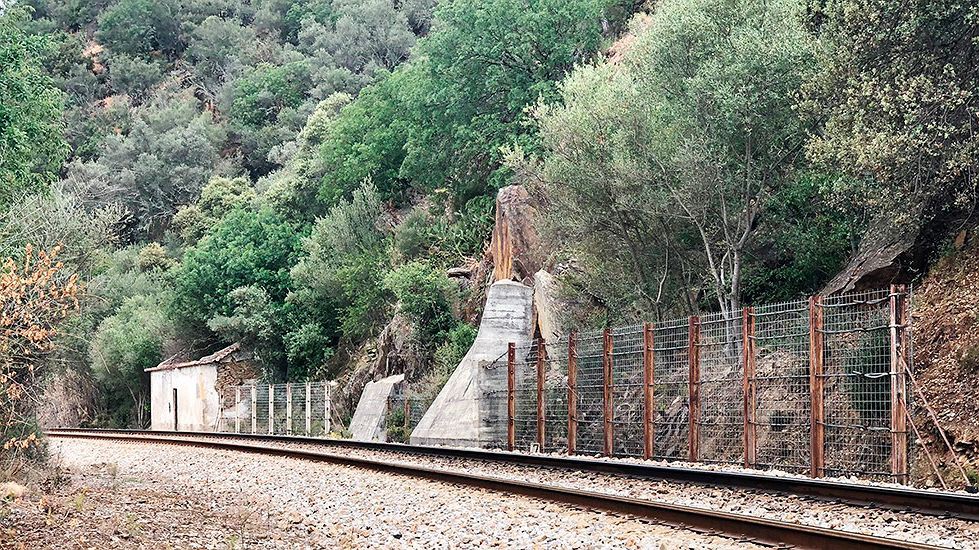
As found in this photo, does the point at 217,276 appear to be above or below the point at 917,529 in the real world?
above

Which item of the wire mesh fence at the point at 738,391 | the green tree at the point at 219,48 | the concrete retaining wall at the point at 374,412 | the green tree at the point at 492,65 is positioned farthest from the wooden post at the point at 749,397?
the green tree at the point at 219,48

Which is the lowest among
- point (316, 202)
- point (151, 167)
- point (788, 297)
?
point (788, 297)

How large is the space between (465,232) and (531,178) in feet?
29.0

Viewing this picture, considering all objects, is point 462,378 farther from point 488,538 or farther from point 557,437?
point 488,538

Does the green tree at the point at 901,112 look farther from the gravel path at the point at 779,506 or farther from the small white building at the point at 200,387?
the small white building at the point at 200,387

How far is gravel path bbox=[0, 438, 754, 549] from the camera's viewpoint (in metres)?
9.58

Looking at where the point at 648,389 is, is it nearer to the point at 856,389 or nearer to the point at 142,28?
the point at 856,389

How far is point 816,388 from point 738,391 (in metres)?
3.29

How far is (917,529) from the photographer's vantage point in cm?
885

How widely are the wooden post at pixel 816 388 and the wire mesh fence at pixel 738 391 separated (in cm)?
1

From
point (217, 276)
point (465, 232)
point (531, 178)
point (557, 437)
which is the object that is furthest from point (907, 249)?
point (217, 276)

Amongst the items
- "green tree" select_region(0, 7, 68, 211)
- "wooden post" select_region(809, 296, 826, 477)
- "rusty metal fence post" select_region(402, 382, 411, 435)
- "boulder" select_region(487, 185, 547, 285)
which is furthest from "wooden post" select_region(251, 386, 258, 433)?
"wooden post" select_region(809, 296, 826, 477)

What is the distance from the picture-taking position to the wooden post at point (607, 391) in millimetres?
18375

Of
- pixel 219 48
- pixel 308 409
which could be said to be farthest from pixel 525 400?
pixel 219 48
